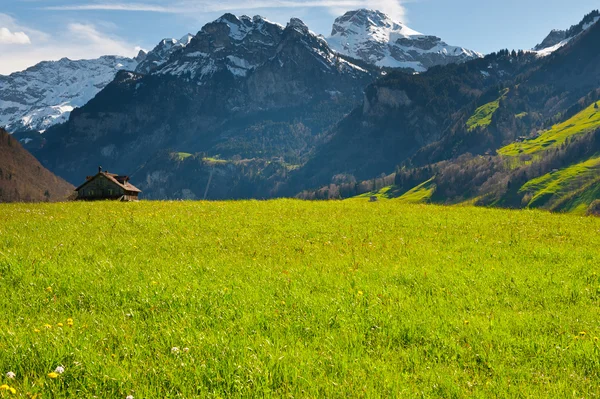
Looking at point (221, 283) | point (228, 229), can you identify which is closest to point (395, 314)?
point (221, 283)

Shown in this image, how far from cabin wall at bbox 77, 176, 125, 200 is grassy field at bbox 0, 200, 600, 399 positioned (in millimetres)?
64163

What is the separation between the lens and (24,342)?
26.2 feet

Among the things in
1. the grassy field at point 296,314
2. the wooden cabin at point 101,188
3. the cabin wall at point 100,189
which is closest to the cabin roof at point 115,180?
the wooden cabin at point 101,188

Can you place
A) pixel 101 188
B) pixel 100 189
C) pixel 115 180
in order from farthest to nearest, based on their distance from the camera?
pixel 115 180 < pixel 101 188 < pixel 100 189

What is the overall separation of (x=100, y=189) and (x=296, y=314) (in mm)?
78910

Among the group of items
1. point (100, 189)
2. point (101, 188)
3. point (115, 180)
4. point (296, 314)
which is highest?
point (115, 180)

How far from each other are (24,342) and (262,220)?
602 inches

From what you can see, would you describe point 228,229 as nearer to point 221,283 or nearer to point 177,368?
point 221,283

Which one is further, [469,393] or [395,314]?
[395,314]

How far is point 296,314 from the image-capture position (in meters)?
10.0

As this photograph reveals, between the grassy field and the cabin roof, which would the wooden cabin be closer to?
the cabin roof

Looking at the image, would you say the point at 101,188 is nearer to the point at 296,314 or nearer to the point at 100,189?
the point at 100,189

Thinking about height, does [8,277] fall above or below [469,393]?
above

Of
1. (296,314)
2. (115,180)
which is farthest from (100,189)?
(296,314)
